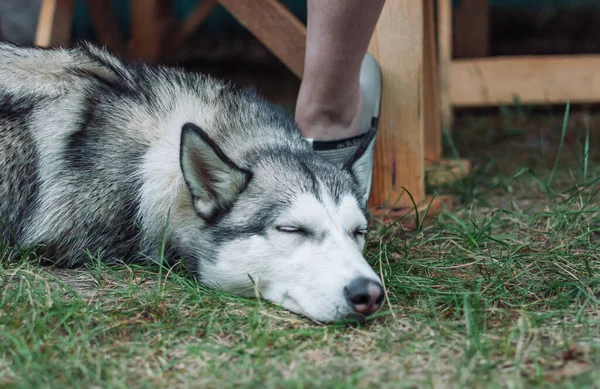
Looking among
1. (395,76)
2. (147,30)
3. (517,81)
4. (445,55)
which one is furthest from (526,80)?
(147,30)

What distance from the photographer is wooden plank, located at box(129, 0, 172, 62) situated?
6617mm

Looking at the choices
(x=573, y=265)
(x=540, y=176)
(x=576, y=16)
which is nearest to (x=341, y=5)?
(x=573, y=265)

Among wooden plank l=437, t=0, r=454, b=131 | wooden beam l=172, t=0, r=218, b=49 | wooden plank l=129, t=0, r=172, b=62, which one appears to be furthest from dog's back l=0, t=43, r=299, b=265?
wooden beam l=172, t=0, r=218, b=49

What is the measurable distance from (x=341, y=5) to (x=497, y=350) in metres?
1.48

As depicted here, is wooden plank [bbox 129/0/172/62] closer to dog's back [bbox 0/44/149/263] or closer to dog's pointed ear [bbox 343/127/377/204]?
dog's back [bbox 0/44/149/263]

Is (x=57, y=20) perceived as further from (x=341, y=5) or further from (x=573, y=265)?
(x=573, y=265)

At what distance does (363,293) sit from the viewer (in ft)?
7.47

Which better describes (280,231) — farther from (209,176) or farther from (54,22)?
(54,22)

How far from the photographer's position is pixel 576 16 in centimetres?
879

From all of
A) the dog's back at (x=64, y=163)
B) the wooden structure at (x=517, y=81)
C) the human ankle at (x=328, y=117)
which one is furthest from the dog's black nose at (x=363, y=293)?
the wooden structure at (x=517, y=81)

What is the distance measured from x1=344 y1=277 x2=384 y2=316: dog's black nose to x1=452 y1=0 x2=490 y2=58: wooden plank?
16.8 ft

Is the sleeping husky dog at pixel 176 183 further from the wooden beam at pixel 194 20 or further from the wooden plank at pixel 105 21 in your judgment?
the wooden beam at pixel 194 20

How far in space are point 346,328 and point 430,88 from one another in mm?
2358

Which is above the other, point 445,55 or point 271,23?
point 271,23
